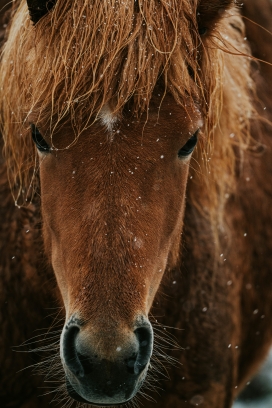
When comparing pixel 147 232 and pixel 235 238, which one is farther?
pixel 235 238

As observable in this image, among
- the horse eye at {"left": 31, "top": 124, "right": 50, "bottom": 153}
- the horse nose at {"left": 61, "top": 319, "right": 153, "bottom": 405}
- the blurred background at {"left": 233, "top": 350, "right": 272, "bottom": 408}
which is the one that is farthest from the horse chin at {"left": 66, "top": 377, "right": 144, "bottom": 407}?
the blurred background at {"left": 233, "top": 350, "right": 272, "bottom": 408}

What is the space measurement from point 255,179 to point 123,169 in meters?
1.69

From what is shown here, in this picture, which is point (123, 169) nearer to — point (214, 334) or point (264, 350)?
point (214, 334)

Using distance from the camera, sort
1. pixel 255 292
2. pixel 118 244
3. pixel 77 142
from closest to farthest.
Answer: pixel 118 244 → pixel 77 142 → pixel 255 292

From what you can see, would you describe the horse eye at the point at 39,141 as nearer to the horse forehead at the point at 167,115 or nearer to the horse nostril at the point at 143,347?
the horse forehead at the point at 167,115

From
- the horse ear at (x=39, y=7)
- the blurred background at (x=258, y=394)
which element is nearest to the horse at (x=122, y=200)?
the horse ear at (x=39, y=7)

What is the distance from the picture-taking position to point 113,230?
2.01 metres

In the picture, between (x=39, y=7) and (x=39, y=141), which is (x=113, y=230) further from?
(x=39, y=7)

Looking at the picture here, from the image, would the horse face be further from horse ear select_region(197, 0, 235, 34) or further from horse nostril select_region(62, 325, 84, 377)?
horse ear select_region(197, 0, 235, 34)

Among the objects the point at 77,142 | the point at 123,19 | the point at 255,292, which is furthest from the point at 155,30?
the point at 255,292

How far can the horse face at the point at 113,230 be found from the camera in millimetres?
1907

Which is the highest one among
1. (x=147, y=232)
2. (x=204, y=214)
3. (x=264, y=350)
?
(x=147, y=232)

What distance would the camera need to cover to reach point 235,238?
3.33 m

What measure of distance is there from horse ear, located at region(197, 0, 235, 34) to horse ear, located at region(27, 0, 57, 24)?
1.83 ft
